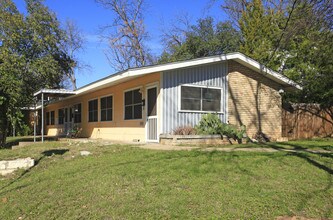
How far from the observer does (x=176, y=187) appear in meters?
5.82

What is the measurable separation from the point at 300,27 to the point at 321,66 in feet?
28.2

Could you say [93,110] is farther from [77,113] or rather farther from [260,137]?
[260,137]

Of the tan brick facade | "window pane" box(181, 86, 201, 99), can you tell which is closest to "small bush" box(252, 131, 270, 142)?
the tan brick facade

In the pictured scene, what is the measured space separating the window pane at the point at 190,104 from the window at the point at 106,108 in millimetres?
5015

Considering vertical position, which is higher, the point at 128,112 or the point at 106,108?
the point at 106,108

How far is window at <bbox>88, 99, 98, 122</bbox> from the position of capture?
18.3 m

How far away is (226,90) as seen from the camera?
1383 centimetres

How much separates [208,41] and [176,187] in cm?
2331

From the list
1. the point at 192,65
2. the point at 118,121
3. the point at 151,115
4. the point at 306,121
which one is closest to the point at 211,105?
the point at 192,65

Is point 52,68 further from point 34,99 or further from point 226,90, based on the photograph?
point 226,90

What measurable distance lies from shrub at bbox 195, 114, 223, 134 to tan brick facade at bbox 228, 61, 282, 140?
1.57 metres

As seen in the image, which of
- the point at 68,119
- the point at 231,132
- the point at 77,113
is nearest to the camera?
the point at 231,132

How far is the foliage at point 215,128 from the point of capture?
12.2m

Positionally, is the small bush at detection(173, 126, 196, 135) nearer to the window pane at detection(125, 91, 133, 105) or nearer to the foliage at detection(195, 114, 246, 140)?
the foliage at detection(195, 114, 246, 140)
